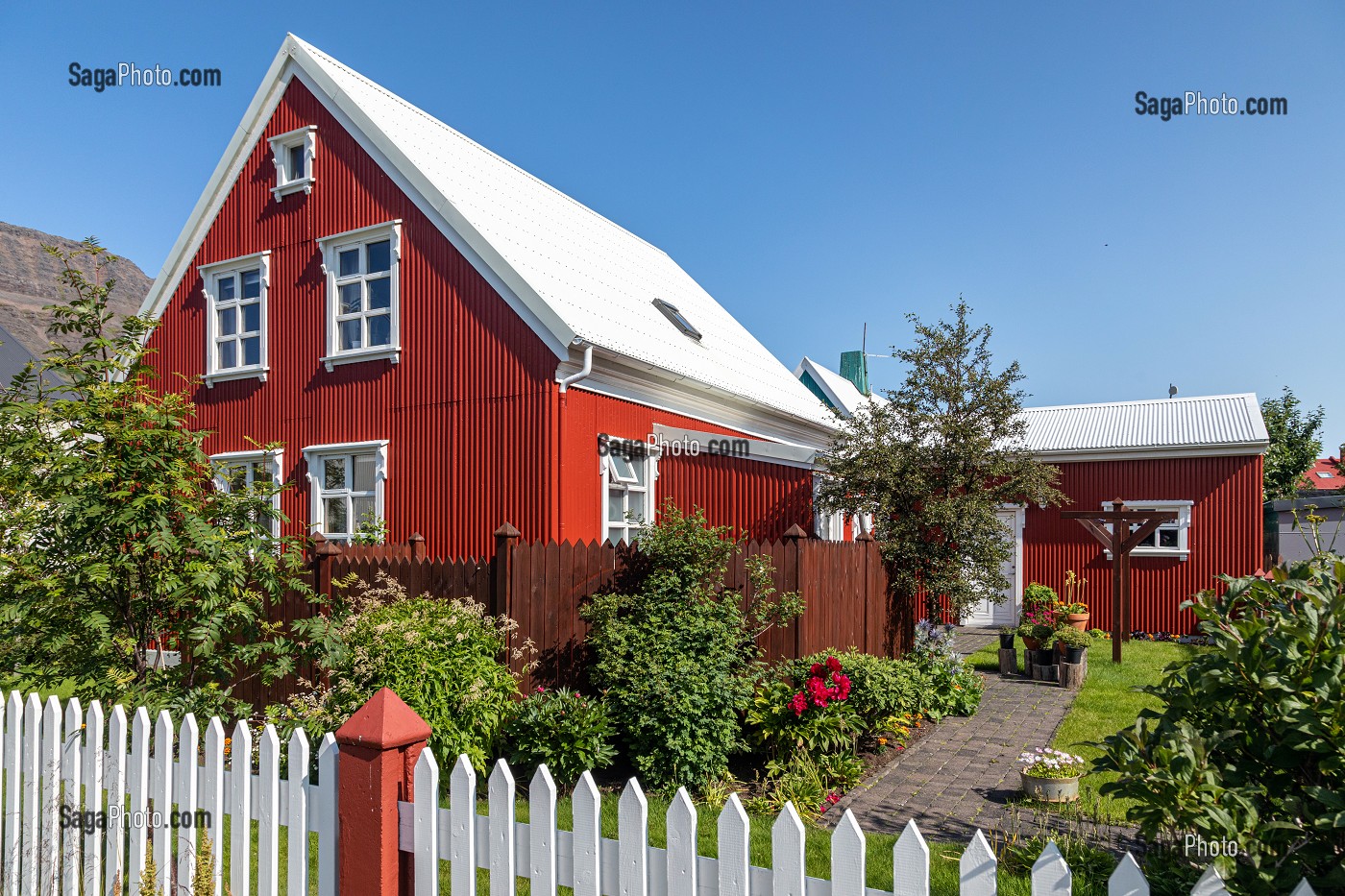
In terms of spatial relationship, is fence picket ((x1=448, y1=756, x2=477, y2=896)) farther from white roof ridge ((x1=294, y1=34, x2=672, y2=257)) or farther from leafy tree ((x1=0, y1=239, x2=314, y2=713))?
white roof ridge ((x1=294, y1=34, x2=672, y2=257))

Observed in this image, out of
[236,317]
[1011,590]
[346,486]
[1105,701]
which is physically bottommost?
[1105,701]

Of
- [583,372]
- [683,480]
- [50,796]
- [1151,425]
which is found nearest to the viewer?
[50,796]

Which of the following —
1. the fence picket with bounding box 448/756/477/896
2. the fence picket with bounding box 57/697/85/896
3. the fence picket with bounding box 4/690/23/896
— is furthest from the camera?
the fence picket with bounding box 4/690/23/896

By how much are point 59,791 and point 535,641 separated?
4476 mm

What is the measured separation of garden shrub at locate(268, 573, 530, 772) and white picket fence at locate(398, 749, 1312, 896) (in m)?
3.37

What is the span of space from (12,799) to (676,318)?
12418 millimetres

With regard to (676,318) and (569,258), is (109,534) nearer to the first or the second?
(569,258)

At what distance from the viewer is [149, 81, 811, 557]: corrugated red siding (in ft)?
35.4

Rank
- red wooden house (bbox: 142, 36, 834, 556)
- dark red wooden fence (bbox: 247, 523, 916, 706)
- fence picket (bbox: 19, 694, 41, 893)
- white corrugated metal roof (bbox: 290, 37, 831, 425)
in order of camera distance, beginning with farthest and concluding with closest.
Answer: white corrugated metal roof (bbox: 290, 37, 831, 425), red wooden house (bbox: 142, 36, 834, 556), dark red wooden fence (bbox: 247, 523, 916, 706), fence picket (bbox: 19, 694, 41, 893)

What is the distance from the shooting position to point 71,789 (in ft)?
12.5

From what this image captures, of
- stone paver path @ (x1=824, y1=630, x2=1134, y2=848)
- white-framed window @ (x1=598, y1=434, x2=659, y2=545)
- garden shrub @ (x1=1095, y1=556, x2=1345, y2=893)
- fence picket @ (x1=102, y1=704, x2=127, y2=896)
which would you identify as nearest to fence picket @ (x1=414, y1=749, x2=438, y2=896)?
fence picket @ (x1=102, y1=704, x2=127, y2=896)

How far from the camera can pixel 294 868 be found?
3258mm

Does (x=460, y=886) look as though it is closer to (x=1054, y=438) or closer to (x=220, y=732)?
(x=220, y=732)

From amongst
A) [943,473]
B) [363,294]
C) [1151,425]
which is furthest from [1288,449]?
[363,294]
